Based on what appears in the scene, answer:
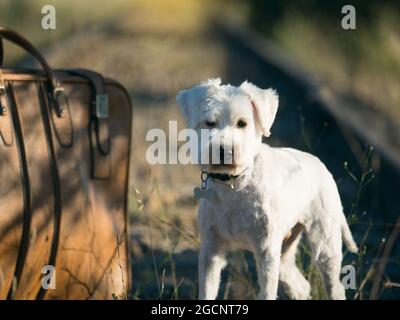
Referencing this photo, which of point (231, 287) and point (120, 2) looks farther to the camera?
point (120, 2)

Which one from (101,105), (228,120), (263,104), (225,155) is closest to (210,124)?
(228,120)

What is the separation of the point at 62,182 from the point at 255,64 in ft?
18.4

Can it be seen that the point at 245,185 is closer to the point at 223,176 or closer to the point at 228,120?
the point at 223,176

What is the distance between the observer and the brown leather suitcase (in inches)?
163

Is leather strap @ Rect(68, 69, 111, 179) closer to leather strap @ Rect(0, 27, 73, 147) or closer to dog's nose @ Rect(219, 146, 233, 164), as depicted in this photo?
leather strap @ Rect(0, 27, 73, 147)

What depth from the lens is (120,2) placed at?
12.8m

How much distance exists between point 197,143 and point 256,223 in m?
0.43

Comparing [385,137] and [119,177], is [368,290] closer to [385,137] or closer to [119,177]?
[119,177]

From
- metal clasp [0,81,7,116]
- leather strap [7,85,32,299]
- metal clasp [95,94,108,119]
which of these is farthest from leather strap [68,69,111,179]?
metal clasp [0,81,7,116]

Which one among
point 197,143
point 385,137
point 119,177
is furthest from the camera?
point 385,137

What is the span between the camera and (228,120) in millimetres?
3598

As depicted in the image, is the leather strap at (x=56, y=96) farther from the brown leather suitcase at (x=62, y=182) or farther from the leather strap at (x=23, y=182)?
the leather strap at (x=23, y=182)

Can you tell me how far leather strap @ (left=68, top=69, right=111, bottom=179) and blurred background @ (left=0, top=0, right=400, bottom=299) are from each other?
1421 millimetres

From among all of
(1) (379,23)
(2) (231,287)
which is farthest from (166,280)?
(1) (379,23)
